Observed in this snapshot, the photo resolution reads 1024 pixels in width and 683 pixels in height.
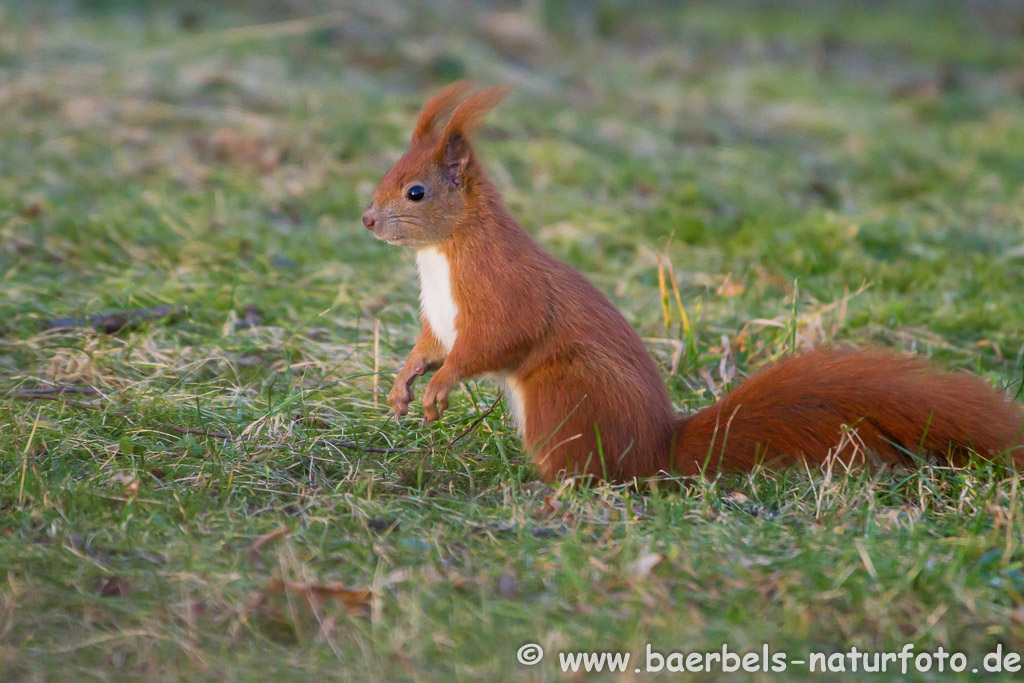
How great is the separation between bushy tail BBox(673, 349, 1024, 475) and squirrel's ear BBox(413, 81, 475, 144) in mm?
1075

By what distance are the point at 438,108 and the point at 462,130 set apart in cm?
11

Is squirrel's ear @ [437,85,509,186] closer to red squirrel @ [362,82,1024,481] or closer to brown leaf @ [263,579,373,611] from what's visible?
red squirrel @ [362,82,1024,481]

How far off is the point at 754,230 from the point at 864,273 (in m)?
0.63

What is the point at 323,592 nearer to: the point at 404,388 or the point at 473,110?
the point at 404,388

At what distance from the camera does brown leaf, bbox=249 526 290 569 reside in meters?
2.28

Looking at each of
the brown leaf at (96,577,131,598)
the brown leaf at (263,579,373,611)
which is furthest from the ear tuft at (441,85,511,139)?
the brown leaf at (96,577,131,598)

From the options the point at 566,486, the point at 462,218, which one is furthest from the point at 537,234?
the point at 566,486

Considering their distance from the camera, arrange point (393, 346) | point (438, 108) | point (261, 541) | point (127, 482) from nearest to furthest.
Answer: point (261, 541)
point (127, 482)
point (438, 108)
point (393, 346)

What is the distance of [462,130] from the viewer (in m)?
2.83

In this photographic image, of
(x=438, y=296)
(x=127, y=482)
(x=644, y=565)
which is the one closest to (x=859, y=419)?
(x=644, y=565)

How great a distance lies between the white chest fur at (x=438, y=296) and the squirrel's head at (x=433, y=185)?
0.05m

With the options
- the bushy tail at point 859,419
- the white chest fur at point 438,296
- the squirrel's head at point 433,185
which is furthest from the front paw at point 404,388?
the bushy tail at point 859,419

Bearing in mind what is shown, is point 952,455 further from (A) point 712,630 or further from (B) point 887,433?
(A) point 712,630

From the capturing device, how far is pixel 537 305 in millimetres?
2721
